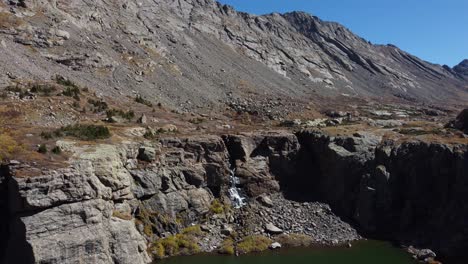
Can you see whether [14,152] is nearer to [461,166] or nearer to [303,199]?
[303,199]

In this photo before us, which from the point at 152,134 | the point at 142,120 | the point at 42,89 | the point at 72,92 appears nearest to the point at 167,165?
the point at 152,134

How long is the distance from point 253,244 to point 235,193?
953 cm

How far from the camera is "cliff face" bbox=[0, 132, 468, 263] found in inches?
1356

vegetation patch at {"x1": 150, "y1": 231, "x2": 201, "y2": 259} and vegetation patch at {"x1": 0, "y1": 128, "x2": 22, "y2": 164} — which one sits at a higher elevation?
vegetation patch at {"x1": 0, "y1": 128, "x2": 22, "y2": 164}

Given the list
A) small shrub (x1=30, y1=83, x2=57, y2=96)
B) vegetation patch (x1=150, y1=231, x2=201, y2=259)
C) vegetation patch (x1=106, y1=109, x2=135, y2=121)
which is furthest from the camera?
vegetation patch (x1=106, y1=109, x2=135, y2=121)

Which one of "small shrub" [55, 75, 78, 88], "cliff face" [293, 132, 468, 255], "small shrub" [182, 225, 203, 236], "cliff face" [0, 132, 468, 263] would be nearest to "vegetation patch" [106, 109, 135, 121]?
"small shrub" [55, 75, 78, 88]

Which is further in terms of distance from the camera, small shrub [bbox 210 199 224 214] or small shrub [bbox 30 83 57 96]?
small shrub [bbox 30 83 57 96]

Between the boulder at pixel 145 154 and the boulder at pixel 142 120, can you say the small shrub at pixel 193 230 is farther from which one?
the boulder at pixel 142 120

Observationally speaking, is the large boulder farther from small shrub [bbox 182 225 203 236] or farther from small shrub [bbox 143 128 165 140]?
small shrub [bbox 143 128 165 140]

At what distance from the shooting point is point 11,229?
1353 inches

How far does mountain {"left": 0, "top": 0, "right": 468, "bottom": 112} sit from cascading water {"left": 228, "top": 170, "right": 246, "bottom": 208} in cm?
3011

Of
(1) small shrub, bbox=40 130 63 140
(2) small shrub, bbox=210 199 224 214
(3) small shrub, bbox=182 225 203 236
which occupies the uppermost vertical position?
(1) small shrub, bbox=40 130 63 140

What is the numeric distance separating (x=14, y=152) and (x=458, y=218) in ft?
144

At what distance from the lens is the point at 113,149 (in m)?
43.6
